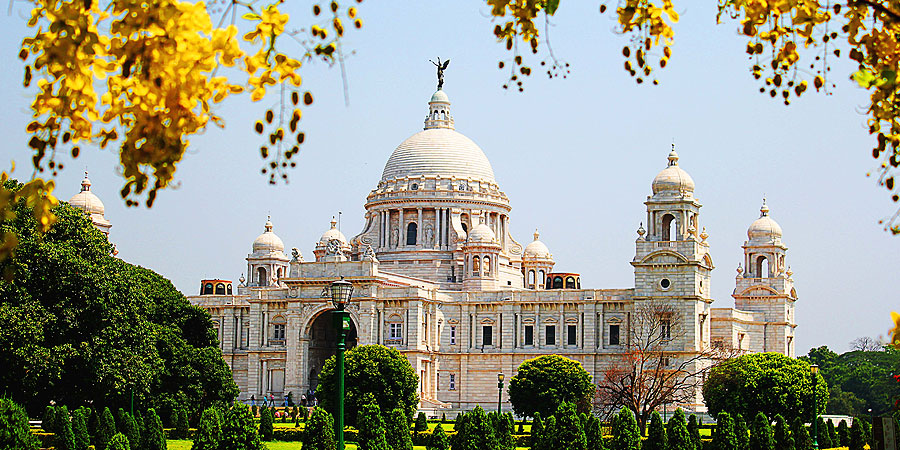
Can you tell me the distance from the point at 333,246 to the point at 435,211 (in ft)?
39.7

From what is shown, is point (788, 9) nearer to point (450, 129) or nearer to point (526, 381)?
point (526, 381)

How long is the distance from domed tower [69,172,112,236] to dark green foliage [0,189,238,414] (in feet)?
149

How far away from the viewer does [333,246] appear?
86312 mm

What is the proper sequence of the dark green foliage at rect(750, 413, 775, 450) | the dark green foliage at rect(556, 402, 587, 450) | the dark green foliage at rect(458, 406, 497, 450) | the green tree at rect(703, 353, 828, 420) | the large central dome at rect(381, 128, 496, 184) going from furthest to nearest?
1. the large central dome at rect(381, 128, 496, 184)
2. the green tree at rect(703, 353, 828, 420)
3. the dark green foliage at rect(750, 413, 775, 450)
4. the dark green foliage at rect(556, 402, 587, 450)
5. the dark green foliage at rect(458, 406, 497, 450)

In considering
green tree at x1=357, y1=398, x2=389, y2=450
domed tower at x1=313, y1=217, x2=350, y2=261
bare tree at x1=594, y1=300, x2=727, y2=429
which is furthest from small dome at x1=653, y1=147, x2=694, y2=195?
green tree at x1=357, y1=398, x2=389, y2=450

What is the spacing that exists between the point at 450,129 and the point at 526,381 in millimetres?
37639

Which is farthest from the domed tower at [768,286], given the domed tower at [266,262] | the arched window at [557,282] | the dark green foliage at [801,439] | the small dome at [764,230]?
the dark green foliage at [801,439]

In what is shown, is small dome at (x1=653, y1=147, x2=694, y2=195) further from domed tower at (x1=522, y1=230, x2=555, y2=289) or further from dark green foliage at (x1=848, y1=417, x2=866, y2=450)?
dark green foliage at (x1=848, y1=417, x2=866, y2=450)

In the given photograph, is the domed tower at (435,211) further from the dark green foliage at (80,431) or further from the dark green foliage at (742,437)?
the dark green foliage at (80,431)

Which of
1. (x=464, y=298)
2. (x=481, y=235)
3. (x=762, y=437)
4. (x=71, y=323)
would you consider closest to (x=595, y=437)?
(x=762, y=437)

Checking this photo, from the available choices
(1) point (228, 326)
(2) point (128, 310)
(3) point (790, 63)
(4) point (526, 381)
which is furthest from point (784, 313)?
(3) point (790, 63)

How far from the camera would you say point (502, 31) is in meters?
9.79

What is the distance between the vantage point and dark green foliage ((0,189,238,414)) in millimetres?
43719

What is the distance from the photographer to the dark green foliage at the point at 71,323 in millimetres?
43719
